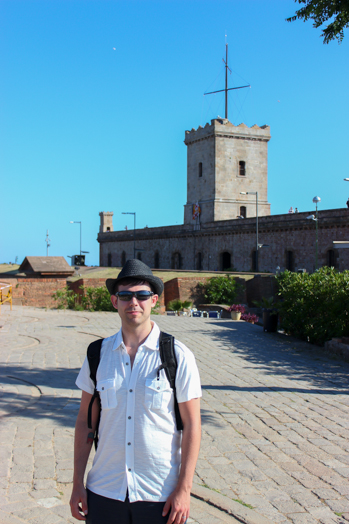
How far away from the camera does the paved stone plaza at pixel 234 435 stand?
3648 millimetres

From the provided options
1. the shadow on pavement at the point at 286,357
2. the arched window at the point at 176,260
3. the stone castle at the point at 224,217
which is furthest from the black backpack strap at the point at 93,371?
the arched window at the point at 176,260

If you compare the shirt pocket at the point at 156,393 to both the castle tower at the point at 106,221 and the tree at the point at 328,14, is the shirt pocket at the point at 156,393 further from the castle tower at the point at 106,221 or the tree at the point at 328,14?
the castle tower at the point at 106,221

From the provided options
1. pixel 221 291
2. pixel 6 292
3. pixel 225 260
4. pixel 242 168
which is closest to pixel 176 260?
pixel 225 260

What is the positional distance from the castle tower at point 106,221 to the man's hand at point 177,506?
64.4m

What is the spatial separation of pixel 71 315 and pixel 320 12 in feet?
38.3

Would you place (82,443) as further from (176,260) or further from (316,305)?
(176,260)

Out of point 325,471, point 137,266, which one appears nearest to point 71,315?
point 325,471

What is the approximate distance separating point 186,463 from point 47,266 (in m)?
18.5

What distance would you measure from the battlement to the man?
45463 mm

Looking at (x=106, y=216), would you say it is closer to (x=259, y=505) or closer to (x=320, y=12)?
(x=320, y=12)

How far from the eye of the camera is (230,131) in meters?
46.6

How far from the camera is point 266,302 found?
565 inches

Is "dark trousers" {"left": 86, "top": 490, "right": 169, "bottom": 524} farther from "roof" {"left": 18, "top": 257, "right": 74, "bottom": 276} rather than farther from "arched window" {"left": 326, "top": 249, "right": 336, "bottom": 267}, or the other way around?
"arched window" {"left": 326, "top": 249, "right": 336, "bottom": 267}

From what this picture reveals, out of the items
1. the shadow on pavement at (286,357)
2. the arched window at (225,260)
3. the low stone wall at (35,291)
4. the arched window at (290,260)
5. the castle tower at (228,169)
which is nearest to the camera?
the shadow on pavement at (286,357)
